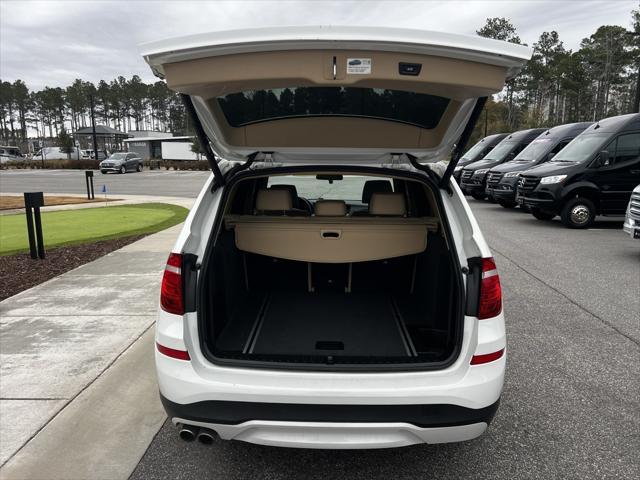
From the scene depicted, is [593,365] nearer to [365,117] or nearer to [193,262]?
[365,117]

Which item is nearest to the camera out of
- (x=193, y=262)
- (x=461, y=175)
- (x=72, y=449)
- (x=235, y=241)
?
(x=193, y=262)

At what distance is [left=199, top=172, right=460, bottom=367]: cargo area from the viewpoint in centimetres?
278

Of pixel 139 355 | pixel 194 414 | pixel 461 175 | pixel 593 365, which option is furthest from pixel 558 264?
pixel 461 175

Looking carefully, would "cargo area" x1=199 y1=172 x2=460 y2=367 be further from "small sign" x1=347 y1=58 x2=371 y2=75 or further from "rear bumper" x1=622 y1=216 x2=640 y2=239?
"rear bumper" x1=622 y1=216 x2=640 y2=239

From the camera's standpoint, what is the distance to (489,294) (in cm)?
222

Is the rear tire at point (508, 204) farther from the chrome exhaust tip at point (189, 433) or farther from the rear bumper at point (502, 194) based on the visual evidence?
the chrome exhaust tip at point (189, 433)

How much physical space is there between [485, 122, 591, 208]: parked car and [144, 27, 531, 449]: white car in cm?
1051

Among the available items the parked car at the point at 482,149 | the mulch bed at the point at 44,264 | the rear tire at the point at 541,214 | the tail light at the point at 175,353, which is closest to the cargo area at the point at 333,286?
the tail light at the point at 175,353

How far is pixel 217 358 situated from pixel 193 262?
474 millimetres

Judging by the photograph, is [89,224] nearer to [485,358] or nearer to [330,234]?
[330,234]

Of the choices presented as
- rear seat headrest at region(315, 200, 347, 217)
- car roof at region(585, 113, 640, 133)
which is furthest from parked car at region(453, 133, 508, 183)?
rear seat headrest at region(315, 200, 347, 217)

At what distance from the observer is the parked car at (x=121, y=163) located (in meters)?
34.3

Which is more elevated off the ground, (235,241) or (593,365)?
(235,241)

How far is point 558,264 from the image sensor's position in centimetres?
697
